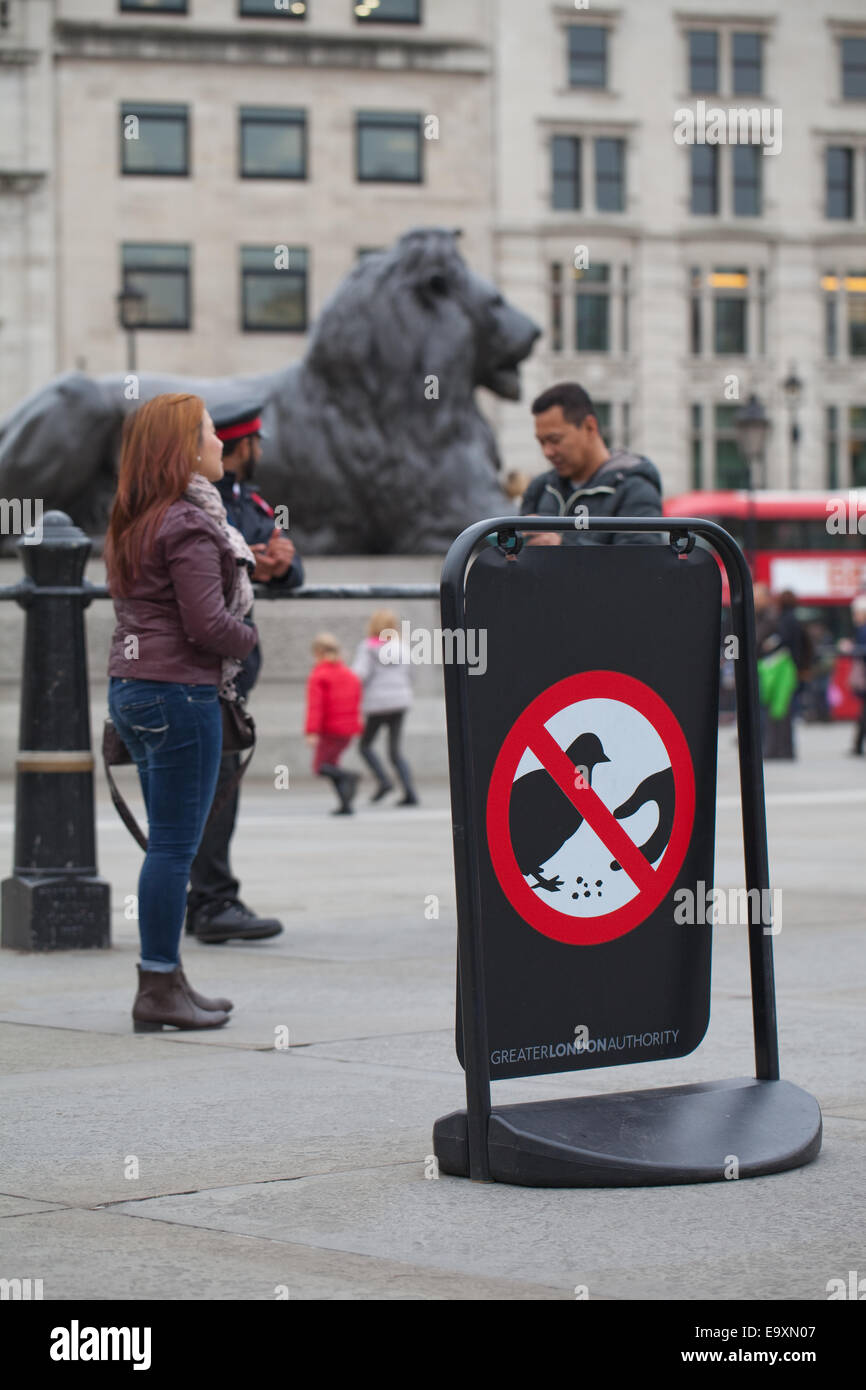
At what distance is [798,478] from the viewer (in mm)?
55469

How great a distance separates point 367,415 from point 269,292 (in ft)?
114

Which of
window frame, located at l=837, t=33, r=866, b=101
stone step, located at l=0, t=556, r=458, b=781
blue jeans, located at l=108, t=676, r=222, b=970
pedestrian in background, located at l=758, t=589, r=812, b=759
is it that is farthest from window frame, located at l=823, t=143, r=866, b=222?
blue jeans, located at l=108, t=676, r=222, b=970

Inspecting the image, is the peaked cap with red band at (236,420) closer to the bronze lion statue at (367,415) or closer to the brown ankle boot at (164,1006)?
the brown ankle boot at (164,1006)

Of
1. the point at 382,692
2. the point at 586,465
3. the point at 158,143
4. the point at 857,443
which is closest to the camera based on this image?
the point at 586,465

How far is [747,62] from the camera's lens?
2227 inches

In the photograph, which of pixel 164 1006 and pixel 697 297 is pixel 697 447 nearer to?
pixel 697 297

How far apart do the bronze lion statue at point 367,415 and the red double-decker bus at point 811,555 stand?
22.7 metres

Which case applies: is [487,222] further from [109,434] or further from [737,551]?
[737,551]

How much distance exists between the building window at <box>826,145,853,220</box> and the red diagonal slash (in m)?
55.2

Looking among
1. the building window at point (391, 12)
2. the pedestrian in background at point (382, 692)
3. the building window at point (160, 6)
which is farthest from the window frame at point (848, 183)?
the pedestrian in background at point (382, 692)

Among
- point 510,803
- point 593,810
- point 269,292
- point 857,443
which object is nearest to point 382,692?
point 593,810

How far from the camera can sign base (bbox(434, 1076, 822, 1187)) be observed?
4.25m

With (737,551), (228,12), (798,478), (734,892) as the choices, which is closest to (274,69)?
(228,12)

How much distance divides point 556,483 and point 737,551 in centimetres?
285
